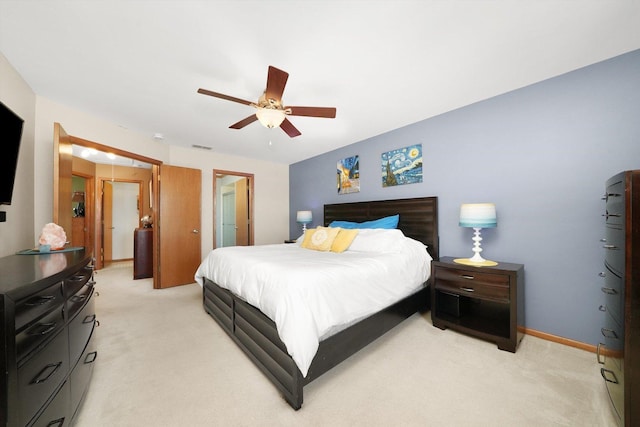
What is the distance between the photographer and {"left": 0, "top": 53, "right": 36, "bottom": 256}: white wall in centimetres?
189

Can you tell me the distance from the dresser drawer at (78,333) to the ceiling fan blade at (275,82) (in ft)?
6.40

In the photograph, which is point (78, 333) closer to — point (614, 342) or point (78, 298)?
point (78, 298)

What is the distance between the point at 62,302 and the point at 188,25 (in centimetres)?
184

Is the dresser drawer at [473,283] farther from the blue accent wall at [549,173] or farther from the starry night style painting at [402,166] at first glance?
the starry night style painting at [402,166]

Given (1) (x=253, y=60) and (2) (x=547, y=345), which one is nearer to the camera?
(1) (x=253, y=60)

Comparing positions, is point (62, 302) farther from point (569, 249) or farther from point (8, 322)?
point (569, 249)

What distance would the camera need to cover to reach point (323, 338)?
168 cm

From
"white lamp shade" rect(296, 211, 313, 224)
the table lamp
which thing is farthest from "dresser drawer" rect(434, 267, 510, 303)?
"white lamp shade" rect(296, 211, 313, 224)

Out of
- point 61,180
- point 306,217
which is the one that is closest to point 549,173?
point 306,217

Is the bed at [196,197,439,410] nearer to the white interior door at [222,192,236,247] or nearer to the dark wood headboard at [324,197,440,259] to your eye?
the dark wood headboard at [324,197,440,259]

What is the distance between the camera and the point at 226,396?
1.59 metres

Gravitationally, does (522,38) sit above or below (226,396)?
above

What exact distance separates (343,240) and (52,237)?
267 centimetres

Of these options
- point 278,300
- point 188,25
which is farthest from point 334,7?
point 278,300
